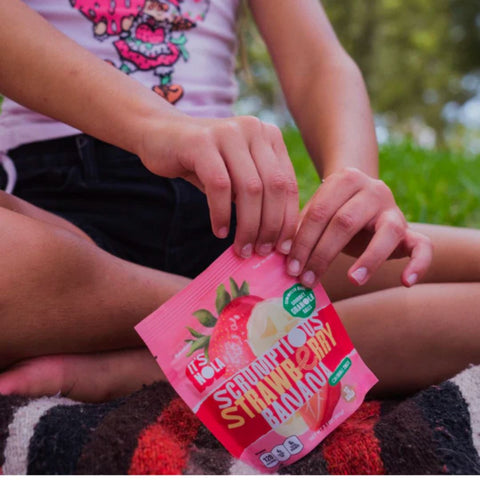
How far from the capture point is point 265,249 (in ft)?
2.28

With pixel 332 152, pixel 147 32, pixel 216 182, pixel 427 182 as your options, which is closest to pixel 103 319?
pixel 216 182

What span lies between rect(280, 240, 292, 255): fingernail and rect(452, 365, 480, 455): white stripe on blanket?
28 cm

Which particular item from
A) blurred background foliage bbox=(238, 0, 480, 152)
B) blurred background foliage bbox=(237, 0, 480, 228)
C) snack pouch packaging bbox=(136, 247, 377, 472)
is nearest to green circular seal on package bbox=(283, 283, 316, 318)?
snack pouch packaging bbox=(136, 247, 377, 472)

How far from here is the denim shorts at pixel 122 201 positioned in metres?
0.98

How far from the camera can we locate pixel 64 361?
2.70 ft

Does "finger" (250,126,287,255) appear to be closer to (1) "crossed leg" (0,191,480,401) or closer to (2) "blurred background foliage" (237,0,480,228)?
(1) "crossed leg" (0,191,480,401)

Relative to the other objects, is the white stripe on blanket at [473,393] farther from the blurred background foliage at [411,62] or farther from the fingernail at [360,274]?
the blurred background foliage at [411,62]

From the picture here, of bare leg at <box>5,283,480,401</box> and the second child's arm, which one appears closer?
the second child's arm

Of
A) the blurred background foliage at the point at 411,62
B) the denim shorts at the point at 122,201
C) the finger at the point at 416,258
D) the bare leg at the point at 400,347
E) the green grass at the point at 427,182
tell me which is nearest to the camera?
the finger at the point at 416,258

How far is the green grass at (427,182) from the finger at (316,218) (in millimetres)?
1022

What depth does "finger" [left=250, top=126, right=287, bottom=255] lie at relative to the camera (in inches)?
25.1

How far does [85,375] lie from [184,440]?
0.66ft

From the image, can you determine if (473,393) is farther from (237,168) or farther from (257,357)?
(237,168)

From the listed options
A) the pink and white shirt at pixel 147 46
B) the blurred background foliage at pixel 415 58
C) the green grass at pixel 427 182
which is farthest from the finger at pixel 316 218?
the blurred background foliage at pixel 415 58
